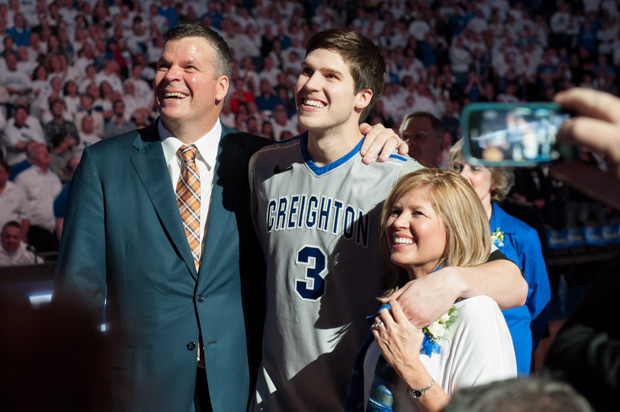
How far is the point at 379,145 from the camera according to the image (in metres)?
2.23

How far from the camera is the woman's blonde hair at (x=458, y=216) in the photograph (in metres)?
1.82

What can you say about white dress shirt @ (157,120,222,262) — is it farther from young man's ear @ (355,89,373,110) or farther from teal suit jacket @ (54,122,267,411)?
young man's ear @ (355,89,373,110)

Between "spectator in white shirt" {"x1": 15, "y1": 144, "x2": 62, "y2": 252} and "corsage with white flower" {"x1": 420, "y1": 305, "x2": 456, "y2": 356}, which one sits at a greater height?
"corsage with white flower" {"x1": 420, "y1": 305, "x2": 456, "y2": 356}

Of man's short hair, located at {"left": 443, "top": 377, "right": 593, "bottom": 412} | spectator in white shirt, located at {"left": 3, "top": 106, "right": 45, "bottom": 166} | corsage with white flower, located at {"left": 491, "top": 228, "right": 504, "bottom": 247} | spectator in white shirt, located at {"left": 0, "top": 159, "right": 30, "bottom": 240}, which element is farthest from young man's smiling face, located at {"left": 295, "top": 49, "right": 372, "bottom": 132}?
spectator in white shirt, located at {"left": 3, "top": 106, "right": 45, "bottom": 166}

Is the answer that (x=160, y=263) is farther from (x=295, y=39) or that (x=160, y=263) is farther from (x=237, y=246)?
(x=295, y=39)

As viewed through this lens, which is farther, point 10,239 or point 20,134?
point 20,134

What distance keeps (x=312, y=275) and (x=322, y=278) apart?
34 mm

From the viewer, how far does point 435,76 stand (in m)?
12.6

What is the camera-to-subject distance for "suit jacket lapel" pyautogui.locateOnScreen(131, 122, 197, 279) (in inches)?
90.0

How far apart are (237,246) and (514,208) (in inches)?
69.5

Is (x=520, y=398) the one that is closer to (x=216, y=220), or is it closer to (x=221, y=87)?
(x=216, y=220)

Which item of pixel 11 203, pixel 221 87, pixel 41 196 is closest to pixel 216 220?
pixel 221 87

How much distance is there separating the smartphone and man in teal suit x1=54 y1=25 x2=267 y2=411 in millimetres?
1477

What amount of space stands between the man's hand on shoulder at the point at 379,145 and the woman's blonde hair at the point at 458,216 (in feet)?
1.00
